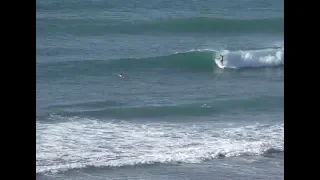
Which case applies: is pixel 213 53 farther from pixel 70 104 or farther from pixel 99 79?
pixel 70 104

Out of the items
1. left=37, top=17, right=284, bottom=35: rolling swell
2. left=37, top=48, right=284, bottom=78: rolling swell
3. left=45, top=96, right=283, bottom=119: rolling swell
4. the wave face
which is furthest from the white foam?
the wave face

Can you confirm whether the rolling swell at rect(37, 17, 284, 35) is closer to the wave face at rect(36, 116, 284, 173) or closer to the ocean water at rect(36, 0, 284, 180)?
the ocean water at rect(36, 0, 284, 180)

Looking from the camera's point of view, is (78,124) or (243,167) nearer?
(243,167)

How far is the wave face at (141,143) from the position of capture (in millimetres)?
7164

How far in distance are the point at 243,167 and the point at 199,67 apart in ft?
24.9

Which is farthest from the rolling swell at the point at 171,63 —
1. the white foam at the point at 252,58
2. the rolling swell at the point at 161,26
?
the rolling swell at the point at 161,26

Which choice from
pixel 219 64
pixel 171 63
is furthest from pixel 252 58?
pixel 171 63

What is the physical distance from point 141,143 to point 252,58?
7.09m

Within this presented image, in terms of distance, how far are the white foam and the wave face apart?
210 inches

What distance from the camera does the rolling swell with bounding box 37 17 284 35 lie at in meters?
16.5

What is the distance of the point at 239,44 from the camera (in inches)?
618
